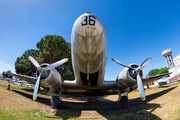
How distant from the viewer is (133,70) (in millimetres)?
9016

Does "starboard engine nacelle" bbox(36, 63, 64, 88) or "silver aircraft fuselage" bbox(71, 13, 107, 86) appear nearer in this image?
"silver aircraft fuselage" bbox(71, 13, 107, 86)

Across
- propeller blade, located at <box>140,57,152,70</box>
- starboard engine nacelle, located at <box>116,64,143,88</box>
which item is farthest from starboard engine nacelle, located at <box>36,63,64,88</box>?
propeller blade, located at <box>140,57,152,70</box>

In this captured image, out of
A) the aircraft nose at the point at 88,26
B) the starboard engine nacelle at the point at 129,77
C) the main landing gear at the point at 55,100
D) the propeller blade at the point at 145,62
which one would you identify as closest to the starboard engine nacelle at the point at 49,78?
the main landing gear at the point at 55,100

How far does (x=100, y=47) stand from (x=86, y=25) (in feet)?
5.87

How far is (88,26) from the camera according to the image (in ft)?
16.2

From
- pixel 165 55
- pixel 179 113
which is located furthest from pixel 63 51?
pixel 165 55

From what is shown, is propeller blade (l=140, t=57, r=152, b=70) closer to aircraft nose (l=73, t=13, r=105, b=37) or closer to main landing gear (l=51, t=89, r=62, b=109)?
aircraft nose (l=73, t=13, r=105, b=37)

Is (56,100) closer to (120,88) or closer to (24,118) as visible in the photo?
(24,118)

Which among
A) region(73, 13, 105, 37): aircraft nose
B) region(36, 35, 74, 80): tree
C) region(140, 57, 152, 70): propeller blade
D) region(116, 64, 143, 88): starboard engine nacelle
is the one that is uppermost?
region(36, 35, 74, 80): tree

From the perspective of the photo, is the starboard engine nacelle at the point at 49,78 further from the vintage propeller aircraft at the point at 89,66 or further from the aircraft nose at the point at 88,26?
the aircraft nose at the point at 88,26

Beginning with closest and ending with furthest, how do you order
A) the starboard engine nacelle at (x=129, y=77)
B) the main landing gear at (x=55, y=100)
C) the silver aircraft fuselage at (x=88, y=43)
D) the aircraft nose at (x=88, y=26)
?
the aircraft nose at (x=88, y=26) < the silver aircraft fuselage at (x=88, y=43) < the starboard engine nacelle at (x=129, y=77) < the main landing gear at (x=55, y=100)

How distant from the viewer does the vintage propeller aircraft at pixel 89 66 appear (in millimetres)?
5188

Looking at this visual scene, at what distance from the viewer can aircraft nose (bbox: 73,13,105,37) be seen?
4.91 metres

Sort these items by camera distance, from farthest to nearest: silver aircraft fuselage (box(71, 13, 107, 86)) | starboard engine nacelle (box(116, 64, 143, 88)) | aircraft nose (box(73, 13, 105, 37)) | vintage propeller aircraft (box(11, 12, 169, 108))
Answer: starboard engine nacelle (box(116, 64, 143, 88)), vintage propeller aircraft (box(11, 12, 169, 108)), silver aircraft fuselage (box(71, 13, 107, 86)), aircraft nose (box(73, 13, 105, 37))
